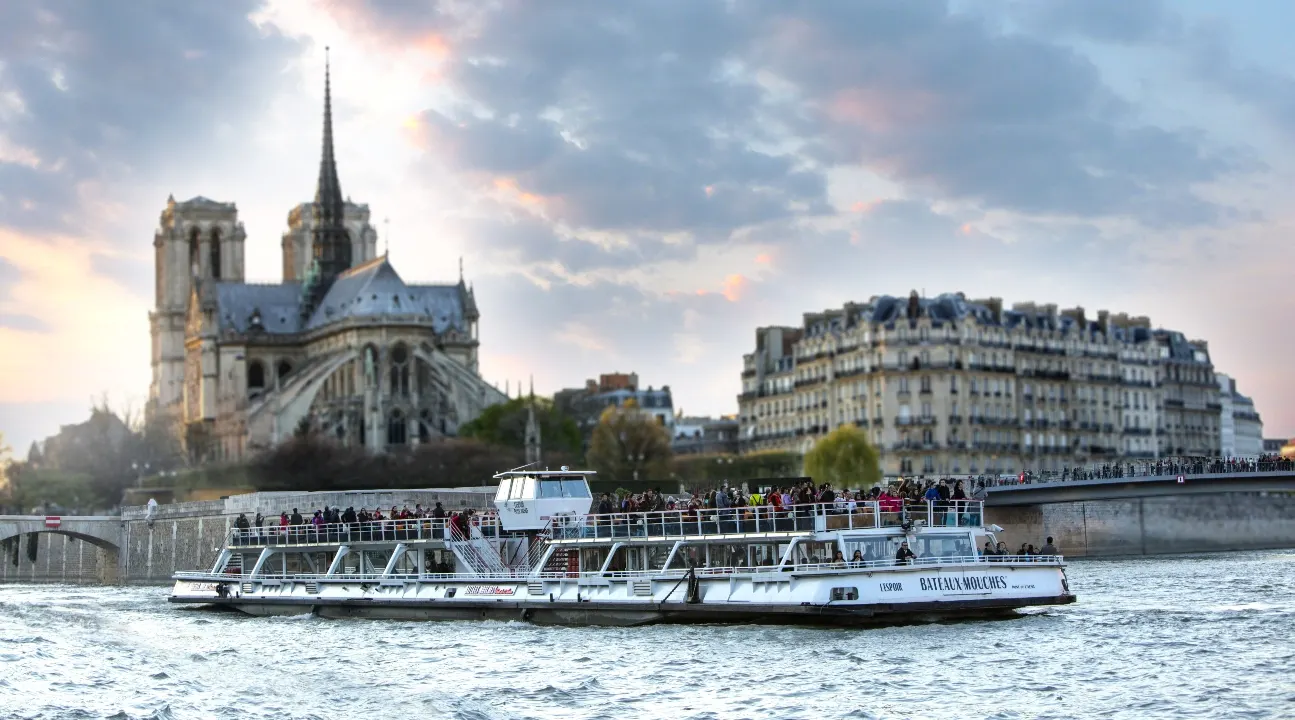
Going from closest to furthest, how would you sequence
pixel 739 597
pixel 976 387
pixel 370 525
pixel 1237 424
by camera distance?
pixel 739 597 → pixel 370 525 → pixel 976 387 → pixel 1237 424

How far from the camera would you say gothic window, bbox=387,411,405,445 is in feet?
477

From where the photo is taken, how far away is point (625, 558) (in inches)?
1909

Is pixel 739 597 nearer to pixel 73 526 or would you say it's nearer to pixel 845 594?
pixel 845 594

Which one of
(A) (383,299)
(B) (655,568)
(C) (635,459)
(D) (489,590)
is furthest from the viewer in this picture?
(A) (383,299)

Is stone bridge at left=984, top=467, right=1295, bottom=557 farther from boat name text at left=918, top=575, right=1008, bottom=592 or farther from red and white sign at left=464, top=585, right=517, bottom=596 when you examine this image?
boat name text at left=918, top=575, right=1008, bottom=592

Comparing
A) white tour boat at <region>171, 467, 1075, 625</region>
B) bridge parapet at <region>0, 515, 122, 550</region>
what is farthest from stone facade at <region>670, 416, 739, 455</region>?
white tour boat at <region>171, 467, 1075, 625</region>

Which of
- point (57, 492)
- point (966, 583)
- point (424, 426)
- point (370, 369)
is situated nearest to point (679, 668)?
point (966, 583)

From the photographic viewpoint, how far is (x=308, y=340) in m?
159

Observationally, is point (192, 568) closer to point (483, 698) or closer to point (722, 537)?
point (722, 537)

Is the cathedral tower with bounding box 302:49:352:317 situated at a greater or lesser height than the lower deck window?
greater

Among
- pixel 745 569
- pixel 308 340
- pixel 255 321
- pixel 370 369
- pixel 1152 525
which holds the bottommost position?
pixel 745 569

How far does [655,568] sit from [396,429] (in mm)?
99432

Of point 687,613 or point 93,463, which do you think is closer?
point 687,613

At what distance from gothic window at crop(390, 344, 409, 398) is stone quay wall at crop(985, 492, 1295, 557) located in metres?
63.4
